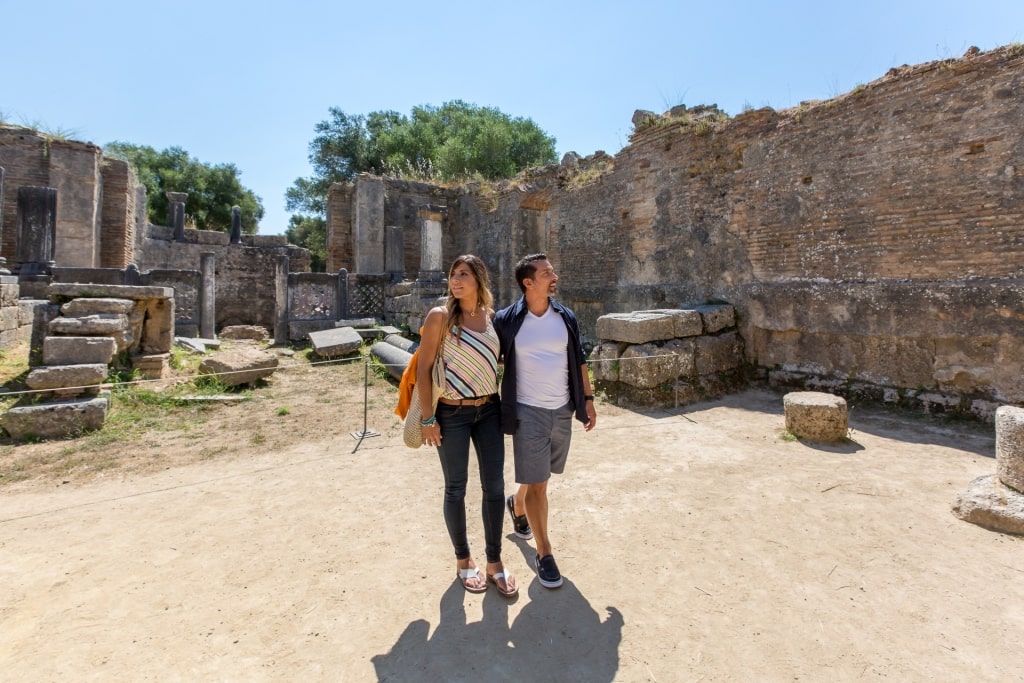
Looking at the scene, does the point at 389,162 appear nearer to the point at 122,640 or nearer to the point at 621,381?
the point at 621,381

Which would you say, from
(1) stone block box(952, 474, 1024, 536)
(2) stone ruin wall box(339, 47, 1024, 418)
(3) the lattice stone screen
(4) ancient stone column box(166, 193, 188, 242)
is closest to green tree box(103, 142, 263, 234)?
(4) ancient stone column box(166, 193, 188, 242)

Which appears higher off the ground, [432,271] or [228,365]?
[432,271]

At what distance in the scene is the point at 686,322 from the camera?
22.6ft

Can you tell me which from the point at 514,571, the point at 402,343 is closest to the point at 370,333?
the point at 402,343

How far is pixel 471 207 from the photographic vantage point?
17.5m

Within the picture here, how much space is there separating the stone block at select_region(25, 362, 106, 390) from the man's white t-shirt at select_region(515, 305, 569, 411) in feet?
16.6

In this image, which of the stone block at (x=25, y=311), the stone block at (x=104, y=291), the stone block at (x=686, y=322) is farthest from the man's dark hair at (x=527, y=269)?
the stone block at (x=25, y=311)

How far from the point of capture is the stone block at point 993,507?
3029 millimetres

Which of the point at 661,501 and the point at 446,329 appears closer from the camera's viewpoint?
the point at 446,329

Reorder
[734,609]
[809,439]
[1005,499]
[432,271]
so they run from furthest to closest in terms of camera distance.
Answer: [432,271], [809,439], [1005,499], [734,609]

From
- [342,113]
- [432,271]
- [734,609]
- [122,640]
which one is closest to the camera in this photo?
[122,640]

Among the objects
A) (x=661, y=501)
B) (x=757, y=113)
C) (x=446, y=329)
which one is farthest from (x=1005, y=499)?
(x=757, y=113)

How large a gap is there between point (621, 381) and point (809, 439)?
2338mm

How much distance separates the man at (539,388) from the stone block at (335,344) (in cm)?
759
